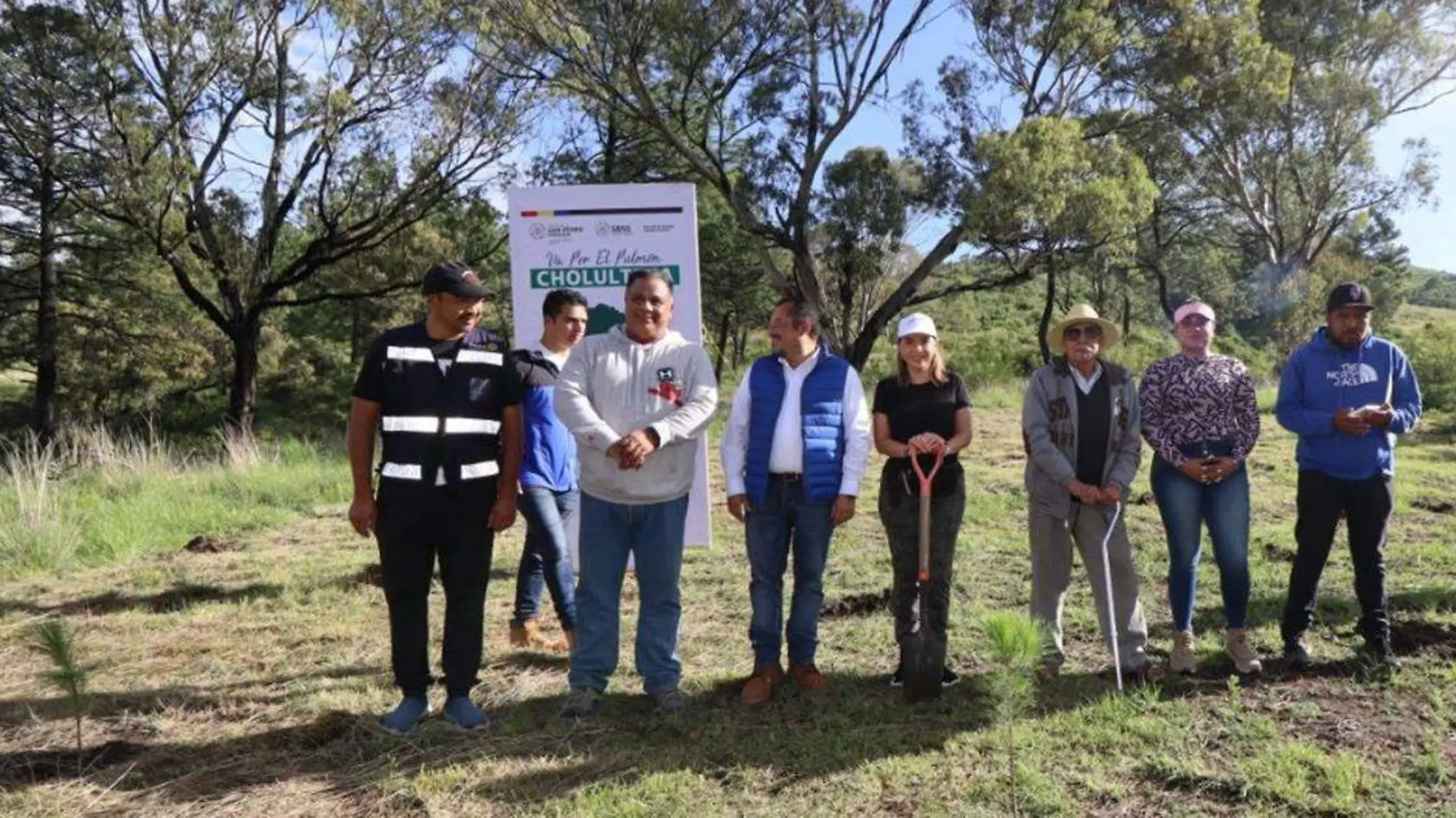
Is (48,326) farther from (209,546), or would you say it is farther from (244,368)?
(209,546)

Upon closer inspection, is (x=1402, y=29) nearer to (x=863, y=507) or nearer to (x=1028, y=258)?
(x=1028, y=258)

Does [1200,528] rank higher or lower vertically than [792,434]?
lower

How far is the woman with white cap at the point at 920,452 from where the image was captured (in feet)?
12.1

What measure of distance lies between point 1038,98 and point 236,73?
15.1 m

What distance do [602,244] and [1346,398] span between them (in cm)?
404

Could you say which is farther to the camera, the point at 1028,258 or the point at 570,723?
the point at 1028,258

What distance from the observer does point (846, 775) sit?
10.4 ft

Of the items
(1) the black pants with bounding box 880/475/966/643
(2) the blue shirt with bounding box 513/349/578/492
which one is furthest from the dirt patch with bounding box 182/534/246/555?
(1) the black pants with bounding box 880/475/966/643

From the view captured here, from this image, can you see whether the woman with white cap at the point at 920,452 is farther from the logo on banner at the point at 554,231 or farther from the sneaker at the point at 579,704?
the logo on banner at the point at 554,231

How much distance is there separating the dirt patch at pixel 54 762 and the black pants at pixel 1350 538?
A: 491cm

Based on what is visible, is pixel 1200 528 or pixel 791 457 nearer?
pixel 791 457

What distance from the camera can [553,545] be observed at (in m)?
4.27

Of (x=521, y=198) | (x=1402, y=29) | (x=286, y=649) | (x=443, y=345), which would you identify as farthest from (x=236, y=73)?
(x=1402, y=29)

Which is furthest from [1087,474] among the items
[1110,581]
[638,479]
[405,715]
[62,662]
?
[62,662]
